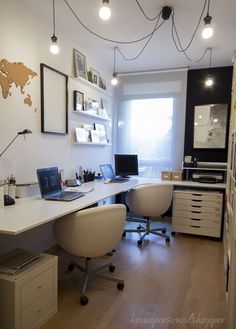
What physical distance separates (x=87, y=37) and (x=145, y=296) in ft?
9.73

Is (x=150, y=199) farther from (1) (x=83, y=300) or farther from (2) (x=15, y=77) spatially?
(2) (x=15, y=77)

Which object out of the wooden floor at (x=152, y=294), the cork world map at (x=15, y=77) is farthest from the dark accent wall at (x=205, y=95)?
the cork world map at (x=15, y=77)

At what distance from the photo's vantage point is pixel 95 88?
12.5ft

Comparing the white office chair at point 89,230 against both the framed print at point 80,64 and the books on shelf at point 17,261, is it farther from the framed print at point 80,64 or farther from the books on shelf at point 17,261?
the framed print at point 80,64

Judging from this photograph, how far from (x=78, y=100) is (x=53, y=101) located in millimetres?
518

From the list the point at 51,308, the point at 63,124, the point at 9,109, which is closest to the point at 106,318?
the point at 51,308

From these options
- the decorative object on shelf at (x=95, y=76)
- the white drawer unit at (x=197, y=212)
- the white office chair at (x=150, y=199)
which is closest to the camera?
the white office chair at (x=150, y=199)

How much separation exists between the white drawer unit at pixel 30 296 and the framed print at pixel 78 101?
2.05 m

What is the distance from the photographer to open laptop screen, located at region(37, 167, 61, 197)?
2.31 meters

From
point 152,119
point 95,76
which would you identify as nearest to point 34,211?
point 95,76

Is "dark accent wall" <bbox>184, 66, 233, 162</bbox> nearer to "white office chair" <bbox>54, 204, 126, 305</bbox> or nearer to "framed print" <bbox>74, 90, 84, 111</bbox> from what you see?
"framed print" <bbox>74, 90, 84, 111</bbox>

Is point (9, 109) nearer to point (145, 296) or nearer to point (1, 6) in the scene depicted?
point (1, 6)

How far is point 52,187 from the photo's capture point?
8.14 ft

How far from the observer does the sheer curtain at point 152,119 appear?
429 cm
